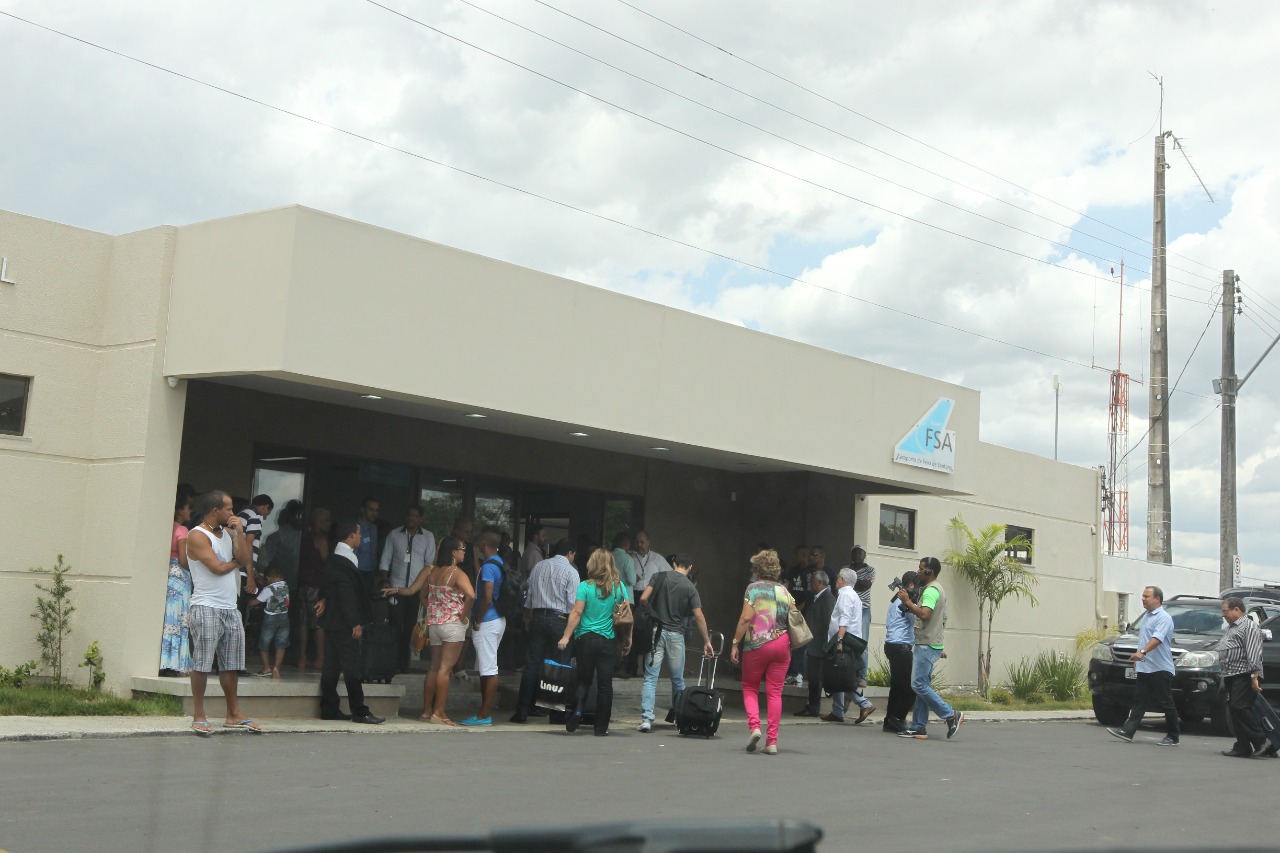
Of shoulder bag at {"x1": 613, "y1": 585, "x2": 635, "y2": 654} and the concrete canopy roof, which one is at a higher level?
the concrete canopy roof

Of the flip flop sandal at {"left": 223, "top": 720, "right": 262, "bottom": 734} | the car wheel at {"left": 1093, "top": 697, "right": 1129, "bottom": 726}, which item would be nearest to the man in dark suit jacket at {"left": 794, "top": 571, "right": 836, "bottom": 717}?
the car wheel at {"left": 1093, "top": 697, "right": 1129, "bottom": 726}

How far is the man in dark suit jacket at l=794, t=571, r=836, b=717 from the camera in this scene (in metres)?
16.3

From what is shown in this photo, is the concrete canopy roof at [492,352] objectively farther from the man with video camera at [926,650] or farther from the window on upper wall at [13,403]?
the man with video camera at [926,650]

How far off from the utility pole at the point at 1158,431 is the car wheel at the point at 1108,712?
906 centimetres

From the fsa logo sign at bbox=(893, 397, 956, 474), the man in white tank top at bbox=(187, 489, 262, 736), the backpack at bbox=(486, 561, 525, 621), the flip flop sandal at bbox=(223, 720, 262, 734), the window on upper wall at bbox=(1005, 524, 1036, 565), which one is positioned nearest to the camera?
the man in white tank top at bbox=(187, 489, 262, 736)

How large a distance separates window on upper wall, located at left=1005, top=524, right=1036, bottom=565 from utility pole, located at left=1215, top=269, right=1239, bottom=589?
4.05 m

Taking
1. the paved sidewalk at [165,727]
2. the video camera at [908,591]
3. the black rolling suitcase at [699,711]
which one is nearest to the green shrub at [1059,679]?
the video camera at [908,591]

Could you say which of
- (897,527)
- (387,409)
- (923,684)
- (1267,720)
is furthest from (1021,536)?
(387,409)

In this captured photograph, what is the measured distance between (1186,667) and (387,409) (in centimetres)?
1088

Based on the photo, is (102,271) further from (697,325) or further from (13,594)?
(697,325)

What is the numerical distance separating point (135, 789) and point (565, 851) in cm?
695

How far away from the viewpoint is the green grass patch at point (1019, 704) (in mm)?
20312

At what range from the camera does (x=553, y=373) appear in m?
13.9

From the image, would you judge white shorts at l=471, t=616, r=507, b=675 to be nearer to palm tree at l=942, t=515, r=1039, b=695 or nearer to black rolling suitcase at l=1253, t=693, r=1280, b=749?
black rolling suitcase at l=1253, t=693, r=1280, b=749
